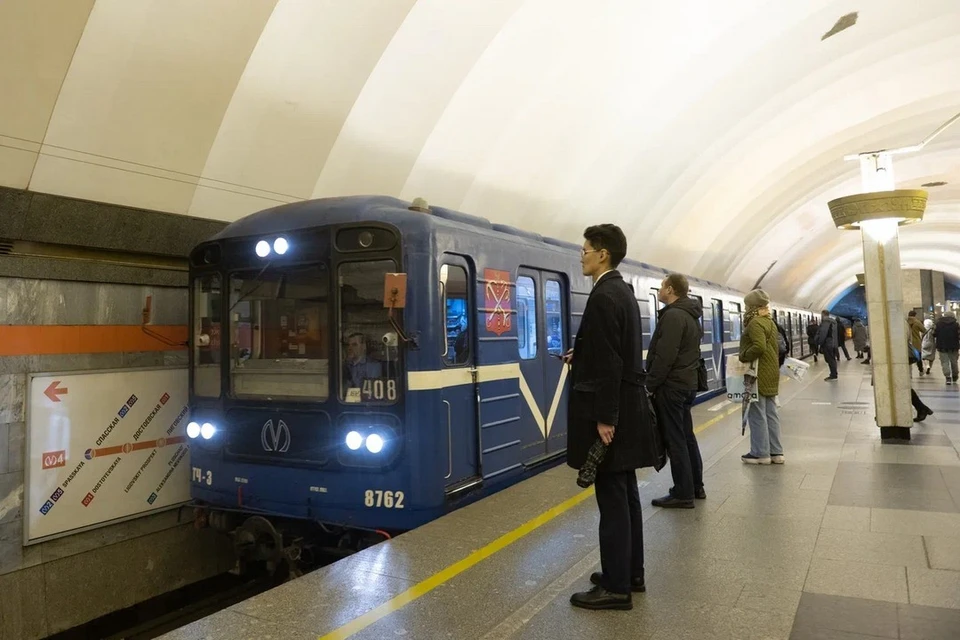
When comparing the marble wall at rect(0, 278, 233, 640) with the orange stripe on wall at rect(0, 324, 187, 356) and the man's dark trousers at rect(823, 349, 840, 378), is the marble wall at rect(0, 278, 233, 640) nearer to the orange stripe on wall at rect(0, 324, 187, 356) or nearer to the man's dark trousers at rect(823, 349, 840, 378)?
the orange stripe on wall at rect(0, 324, 187, 356)

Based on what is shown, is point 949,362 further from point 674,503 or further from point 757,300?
point 674,503

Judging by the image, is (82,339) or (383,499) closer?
(383,499)

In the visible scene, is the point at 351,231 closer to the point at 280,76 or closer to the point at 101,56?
the point at 101,56

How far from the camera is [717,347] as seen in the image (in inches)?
555

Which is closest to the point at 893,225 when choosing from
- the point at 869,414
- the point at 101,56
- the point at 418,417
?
the point at 869,414

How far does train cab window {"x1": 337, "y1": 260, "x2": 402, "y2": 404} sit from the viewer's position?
4.77 meters

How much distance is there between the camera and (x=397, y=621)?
3.46m

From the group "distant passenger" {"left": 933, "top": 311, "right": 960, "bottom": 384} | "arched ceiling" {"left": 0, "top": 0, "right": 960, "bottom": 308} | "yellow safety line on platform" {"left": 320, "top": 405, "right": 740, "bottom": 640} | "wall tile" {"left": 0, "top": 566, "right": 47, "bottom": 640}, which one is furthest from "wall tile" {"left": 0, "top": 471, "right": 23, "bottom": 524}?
"distant passenger" {"left": 933, "top": 311, "right": 960, "bottom": 384}

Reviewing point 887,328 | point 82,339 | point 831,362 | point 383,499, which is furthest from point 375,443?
point 831,362

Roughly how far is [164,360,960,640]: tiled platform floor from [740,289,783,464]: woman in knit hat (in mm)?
581

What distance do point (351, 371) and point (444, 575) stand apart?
1.57m

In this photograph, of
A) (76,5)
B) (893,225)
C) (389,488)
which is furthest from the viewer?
(893,225)

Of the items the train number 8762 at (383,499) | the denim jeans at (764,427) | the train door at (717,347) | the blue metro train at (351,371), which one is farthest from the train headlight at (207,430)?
the train door at (717,347)

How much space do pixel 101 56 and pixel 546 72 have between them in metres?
6.18
